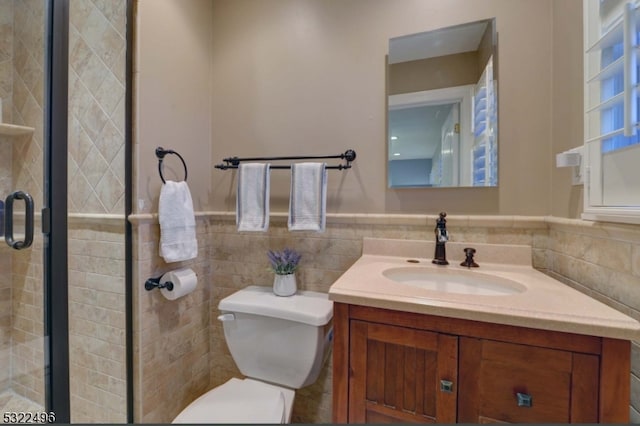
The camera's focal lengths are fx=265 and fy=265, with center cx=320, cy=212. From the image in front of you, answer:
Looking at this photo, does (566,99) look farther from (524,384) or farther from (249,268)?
(249,268)

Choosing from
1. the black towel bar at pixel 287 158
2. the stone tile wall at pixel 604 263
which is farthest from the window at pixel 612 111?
the black towel bar at pixel 287 158

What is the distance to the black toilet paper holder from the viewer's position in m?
1.19

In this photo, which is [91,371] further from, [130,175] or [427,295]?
[427,295]

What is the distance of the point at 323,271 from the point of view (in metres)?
1.38

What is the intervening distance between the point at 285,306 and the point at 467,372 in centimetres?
70

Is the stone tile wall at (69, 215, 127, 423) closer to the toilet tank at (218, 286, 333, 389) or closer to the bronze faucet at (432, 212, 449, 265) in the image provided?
the toilet tank at (218, 286, 333, 389)

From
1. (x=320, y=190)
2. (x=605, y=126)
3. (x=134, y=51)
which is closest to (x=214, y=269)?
(x=320, y=190)

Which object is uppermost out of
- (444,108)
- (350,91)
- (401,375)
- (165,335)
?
(350,91)

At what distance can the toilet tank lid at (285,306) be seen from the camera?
109cm

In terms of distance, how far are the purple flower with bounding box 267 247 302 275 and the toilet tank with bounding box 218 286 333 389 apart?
0.13 metres

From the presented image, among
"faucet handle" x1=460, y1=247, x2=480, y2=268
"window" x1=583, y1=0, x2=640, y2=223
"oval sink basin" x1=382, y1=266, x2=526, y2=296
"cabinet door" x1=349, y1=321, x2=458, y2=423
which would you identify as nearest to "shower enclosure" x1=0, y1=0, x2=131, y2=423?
"cabinet door" x1=349, y1=321, x2=458, y2=423

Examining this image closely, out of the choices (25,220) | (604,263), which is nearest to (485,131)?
(604,263)

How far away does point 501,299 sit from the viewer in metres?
0.73

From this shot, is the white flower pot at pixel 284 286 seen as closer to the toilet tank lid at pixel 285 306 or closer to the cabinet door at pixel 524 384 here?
the toilet tank lid at pixel 285 306
